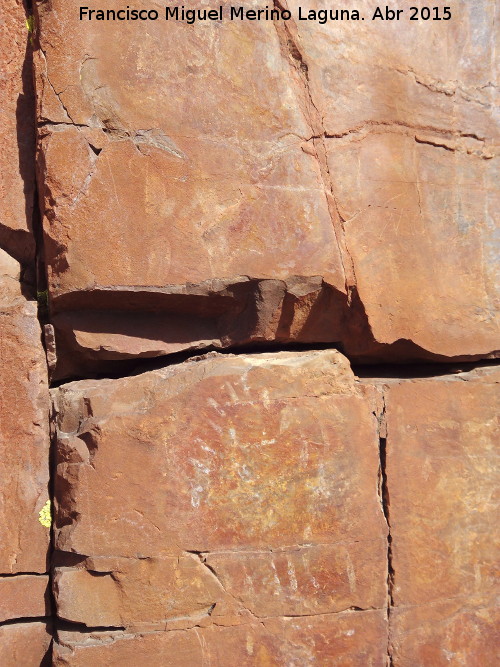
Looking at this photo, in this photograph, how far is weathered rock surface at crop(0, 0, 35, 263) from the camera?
264 cm

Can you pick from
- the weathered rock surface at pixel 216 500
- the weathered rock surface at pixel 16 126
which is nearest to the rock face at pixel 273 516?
the weathered rock surface at pixel 216 500

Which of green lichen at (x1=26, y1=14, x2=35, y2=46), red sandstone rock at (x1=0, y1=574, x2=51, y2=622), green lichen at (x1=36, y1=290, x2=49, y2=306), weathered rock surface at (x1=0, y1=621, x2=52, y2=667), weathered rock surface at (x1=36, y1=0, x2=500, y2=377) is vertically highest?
green lichen at (x1=26, y1=14, x2=35, y2=46)

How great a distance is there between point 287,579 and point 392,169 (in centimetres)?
158

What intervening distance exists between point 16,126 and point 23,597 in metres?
1.76

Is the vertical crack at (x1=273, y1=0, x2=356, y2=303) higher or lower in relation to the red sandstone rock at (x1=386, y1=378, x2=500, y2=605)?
higher

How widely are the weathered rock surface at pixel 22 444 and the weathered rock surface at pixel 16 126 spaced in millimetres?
365

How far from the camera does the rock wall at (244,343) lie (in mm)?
2439

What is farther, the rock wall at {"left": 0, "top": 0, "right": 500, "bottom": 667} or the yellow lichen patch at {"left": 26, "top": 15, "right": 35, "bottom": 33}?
the yellow lichen patch at {"left": 26, "top": 15, "right": 35, "bottom": 33}

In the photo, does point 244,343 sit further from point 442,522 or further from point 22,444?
point 442,522

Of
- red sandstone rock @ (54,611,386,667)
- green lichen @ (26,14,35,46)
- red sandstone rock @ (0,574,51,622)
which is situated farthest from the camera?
green lichen @ (26,14,35,46)

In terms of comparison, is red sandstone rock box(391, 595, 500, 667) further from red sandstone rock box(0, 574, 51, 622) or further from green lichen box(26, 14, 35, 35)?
green lichen box(26, 14, 35, 35)

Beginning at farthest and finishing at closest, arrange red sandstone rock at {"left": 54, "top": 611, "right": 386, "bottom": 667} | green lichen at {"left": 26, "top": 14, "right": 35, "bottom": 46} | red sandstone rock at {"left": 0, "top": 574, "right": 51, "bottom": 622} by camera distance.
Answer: green lichen at {"left": 26, "top": 14, "right": 35, "bottom": 46} → red sandstone rock at {"left": 0, "top": 574, "right": 51, "bottom": 622} → red sandstone rock at {"left": 54, "top": 611, "right": 386, "bottom": 667}

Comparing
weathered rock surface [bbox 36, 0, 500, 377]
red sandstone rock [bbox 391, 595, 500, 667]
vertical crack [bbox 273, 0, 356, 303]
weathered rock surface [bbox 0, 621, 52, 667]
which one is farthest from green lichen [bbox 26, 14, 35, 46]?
red sandstone rock [bbox 391, 595, 500, 667]

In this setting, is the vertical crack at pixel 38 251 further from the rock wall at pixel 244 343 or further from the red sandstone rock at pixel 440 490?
the red sandstone rock at pixel 440 490
